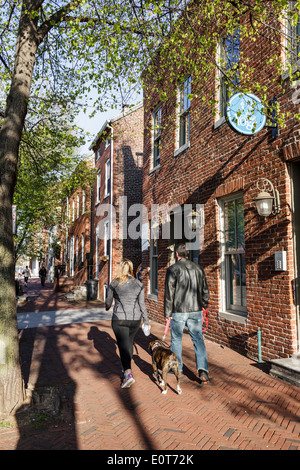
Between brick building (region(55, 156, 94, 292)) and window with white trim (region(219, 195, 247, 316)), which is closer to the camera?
window with white trim (region(219, 195, 247, 316))

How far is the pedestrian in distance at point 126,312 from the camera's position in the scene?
4676mm

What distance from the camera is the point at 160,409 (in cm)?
392

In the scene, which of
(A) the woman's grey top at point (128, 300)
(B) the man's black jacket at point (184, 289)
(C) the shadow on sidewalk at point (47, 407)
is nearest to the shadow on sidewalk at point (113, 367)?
(C) the shadow on sidewalk at point (47, 407)

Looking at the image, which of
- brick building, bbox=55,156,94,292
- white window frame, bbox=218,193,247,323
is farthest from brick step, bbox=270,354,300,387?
brick building, bbox=55,156,94,292

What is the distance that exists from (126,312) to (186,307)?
86 centimetres

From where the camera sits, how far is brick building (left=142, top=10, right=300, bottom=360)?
203 inches

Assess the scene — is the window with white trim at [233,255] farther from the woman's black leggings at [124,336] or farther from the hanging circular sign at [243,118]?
the woman's black leggings at [124,336]

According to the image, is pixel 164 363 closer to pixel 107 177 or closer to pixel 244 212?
pixel 244 212

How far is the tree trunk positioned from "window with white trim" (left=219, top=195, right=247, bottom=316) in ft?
13.9

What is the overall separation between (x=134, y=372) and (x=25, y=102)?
14.6 ft

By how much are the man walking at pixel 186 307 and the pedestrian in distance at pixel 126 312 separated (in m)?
0.43

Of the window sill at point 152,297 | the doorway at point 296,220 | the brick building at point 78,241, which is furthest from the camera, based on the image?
the brick building at point 78,241

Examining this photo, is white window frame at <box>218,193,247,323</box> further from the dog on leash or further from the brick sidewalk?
the dog on leash

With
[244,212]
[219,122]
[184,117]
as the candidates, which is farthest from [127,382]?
[184,117]
